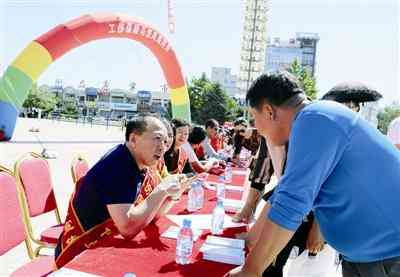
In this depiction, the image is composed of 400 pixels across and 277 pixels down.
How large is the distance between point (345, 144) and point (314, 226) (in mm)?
1162

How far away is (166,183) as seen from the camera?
1.97 m

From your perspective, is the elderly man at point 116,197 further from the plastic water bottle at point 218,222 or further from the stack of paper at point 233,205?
the stack of paper at point 233,205

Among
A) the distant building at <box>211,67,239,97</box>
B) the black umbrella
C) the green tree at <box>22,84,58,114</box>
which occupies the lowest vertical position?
the green tree at <box>22,84,58,114</box>

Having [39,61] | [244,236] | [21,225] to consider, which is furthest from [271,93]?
[39,61]

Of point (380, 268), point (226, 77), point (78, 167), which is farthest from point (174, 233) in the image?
point (226, 77)

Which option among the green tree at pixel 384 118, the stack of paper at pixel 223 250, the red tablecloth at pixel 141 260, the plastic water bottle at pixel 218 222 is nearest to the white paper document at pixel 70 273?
the red tablecloth at pixel 141 260

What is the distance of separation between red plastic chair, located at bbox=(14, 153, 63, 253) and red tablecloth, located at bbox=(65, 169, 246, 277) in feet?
2.94

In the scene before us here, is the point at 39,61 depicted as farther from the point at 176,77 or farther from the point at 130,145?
the point at 130,145

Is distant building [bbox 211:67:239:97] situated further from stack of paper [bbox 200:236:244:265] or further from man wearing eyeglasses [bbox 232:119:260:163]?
stack of paper [bbox 200:236:244:265]

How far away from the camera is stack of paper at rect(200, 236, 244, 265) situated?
4.93 feet

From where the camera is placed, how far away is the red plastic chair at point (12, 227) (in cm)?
185

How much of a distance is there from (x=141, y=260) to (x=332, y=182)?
0.80 m

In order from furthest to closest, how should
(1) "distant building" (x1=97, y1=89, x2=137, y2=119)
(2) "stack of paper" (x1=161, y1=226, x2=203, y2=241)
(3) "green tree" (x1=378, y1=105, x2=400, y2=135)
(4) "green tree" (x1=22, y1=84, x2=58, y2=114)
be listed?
(1) "distant building" (x1=97, y1=89, x2=137, y2=119) < (4) "green tree" (x1=22, y1=84, x2=58, y2=114) < (3) "green tree" (x1=378, y1=105, x2=400, y2=135) < (2) "stack of paper" (x1=161, y1=226, x2=203, y2=241)

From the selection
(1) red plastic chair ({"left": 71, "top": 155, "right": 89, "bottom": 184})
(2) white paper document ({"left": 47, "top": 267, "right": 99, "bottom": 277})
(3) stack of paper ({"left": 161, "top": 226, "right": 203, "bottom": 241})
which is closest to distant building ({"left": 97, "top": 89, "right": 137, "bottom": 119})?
(1) red plastic chair ({"left": 71, "top": 155, "right": 89, "bottom": 184})
